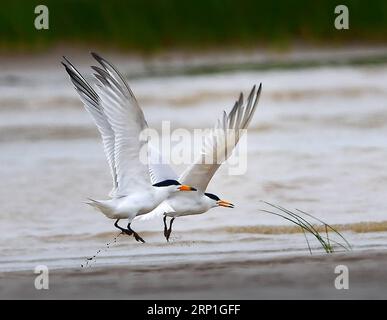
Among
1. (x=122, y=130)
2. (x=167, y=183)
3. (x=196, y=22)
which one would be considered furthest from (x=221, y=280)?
(x=196, y=22)

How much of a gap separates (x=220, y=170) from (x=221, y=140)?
421cm

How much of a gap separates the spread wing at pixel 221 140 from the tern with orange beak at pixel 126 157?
9.0 inches

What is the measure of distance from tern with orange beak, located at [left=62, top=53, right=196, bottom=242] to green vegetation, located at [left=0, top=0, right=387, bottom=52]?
1202 cm

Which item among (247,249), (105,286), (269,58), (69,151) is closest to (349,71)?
(269,58)

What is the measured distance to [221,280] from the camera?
31.3 feet

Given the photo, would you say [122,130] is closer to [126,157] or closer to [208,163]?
[126,157]

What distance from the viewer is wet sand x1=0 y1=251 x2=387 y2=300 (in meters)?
9.23

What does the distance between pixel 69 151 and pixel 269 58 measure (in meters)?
Answer: 7.81

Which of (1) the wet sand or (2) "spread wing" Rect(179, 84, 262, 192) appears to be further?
(2) "spread wing" Rect(179, 84, 262, 192)

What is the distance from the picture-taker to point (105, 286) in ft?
31.2

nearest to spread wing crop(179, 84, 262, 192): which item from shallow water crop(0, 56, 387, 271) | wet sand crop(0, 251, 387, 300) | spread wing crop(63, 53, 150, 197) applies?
spread wing crop(63, 53, 150, 197)

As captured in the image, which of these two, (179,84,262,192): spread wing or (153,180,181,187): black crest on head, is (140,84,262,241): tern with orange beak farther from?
(153,180,181,187): black crest on head

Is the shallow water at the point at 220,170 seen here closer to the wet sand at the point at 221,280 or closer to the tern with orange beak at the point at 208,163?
the tern with orange beak at the point at 208,163
